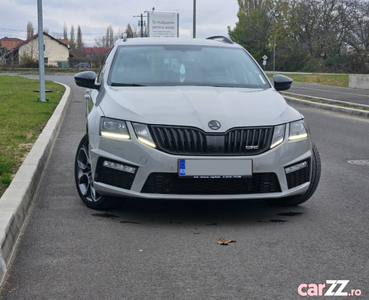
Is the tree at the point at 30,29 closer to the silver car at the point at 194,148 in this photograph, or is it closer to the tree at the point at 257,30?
the tree at the point at 257,30

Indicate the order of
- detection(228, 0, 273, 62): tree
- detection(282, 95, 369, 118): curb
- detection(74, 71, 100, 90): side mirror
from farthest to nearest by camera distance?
detection(228, 0, 273, 62): tree, detection(282, 95, 369, 118): curb, detection(74, 71, 100, 90): side mirror

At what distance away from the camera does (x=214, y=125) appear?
16.1 ft

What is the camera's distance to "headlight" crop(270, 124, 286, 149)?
16.4 ft

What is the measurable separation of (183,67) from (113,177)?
1.72 meters

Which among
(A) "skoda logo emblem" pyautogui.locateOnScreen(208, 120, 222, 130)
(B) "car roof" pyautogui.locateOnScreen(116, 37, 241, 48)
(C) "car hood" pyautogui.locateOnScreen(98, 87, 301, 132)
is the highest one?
(B) "car roof" pyautogui.locateOnScreen(116, 37, 241, 48)

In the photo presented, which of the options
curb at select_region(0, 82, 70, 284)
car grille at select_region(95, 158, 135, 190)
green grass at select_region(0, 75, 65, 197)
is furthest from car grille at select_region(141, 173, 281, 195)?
green grass at select_region(0, 75, 65, 197)

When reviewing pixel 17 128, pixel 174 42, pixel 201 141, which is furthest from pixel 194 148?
pixel 17 128

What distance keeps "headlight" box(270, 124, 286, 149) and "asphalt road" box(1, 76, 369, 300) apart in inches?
25.4

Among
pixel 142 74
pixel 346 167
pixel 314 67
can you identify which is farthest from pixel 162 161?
pixel 314 67

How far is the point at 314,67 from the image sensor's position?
71875mm

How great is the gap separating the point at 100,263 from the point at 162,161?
107 cm

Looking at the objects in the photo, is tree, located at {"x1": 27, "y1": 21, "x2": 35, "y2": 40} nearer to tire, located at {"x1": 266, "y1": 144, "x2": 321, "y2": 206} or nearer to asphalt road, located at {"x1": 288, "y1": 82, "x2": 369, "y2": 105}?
asphalt road, located at {"x1": 288, "y1": 82, "x2": 369, "y2": 105}

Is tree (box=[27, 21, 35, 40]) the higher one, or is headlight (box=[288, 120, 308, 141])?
tree (box=[27, 21, 35, 40])

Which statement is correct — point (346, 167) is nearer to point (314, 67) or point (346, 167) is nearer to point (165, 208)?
point (165, 208)
